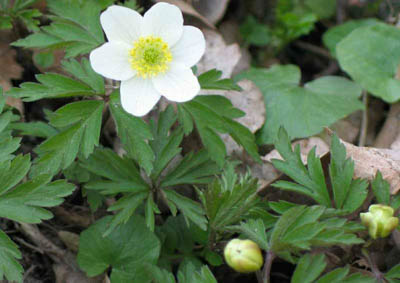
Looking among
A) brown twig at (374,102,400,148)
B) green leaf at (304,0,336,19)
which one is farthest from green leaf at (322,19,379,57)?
brown twig at (374,102,400,148)

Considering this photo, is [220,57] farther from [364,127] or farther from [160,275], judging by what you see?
[160,275]

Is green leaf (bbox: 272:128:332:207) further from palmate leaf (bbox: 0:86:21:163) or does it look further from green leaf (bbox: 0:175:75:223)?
palmate leaf (bbox: 0:86:21:163)

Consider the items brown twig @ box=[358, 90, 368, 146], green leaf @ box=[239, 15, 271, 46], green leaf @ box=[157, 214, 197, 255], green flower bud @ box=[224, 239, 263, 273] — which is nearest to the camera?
green flower bud @ box=[224, 239, 263, 273]

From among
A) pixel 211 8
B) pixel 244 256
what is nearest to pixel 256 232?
pixel 244 256

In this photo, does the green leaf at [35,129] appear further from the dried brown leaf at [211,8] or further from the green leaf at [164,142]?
the dried brown leaf at [211,8]

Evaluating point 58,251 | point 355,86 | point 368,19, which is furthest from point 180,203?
point 368,19

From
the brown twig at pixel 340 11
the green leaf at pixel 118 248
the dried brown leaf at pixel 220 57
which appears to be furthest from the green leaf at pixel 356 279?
the brown twig at pixel 340 11
